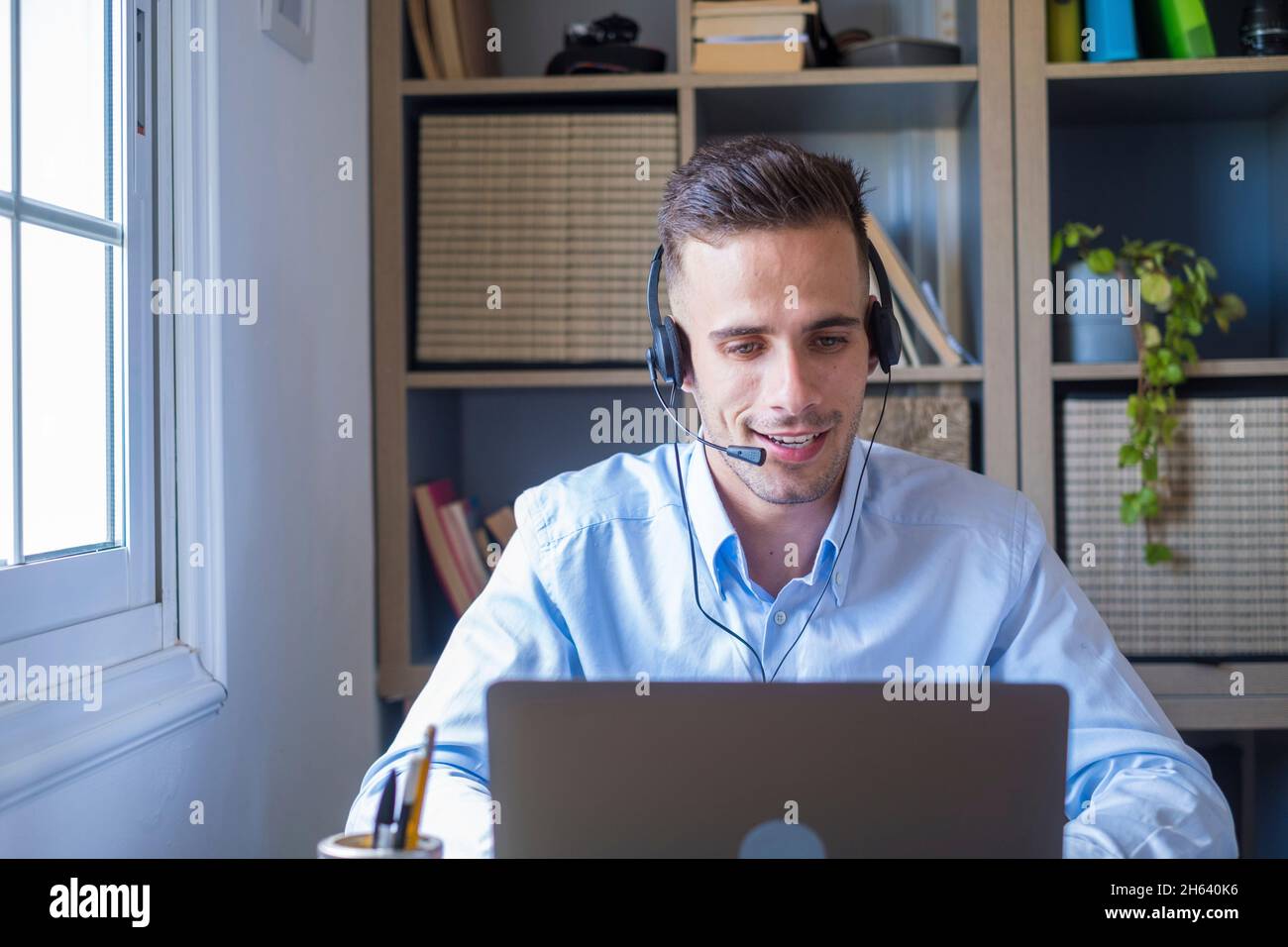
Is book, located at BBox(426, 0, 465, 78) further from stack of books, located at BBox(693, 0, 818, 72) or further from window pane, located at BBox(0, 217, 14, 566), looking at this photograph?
window pane, located at BBox(0, 217, 14, 566)

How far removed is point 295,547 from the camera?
1.54 metres

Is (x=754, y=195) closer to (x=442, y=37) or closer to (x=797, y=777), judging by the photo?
(x=797, y=777)

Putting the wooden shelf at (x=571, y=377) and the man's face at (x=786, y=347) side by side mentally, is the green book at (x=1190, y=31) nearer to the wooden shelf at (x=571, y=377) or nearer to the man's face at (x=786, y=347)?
the wooden shelf at (x=571, y=377)

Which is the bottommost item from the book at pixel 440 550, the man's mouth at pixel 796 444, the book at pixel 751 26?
the book at pixel 440 550

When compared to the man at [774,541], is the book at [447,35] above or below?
above

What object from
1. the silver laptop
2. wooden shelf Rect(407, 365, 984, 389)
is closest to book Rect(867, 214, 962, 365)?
wooden shelf Rect(407, 365, 984, 389)

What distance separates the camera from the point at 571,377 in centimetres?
186

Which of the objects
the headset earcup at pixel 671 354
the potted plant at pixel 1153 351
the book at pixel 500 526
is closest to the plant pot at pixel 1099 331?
the potted plant at pixel 1153 351

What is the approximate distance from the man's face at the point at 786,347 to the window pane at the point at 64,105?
648 mm

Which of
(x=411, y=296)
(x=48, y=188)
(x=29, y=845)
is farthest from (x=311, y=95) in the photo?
(x=29, y=845)

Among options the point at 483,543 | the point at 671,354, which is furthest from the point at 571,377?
the point at 671,354

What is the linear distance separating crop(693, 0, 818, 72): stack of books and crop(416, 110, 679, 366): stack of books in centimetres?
18

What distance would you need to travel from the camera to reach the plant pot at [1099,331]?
1.81 meters

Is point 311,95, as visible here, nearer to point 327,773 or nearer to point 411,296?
point 411,296
